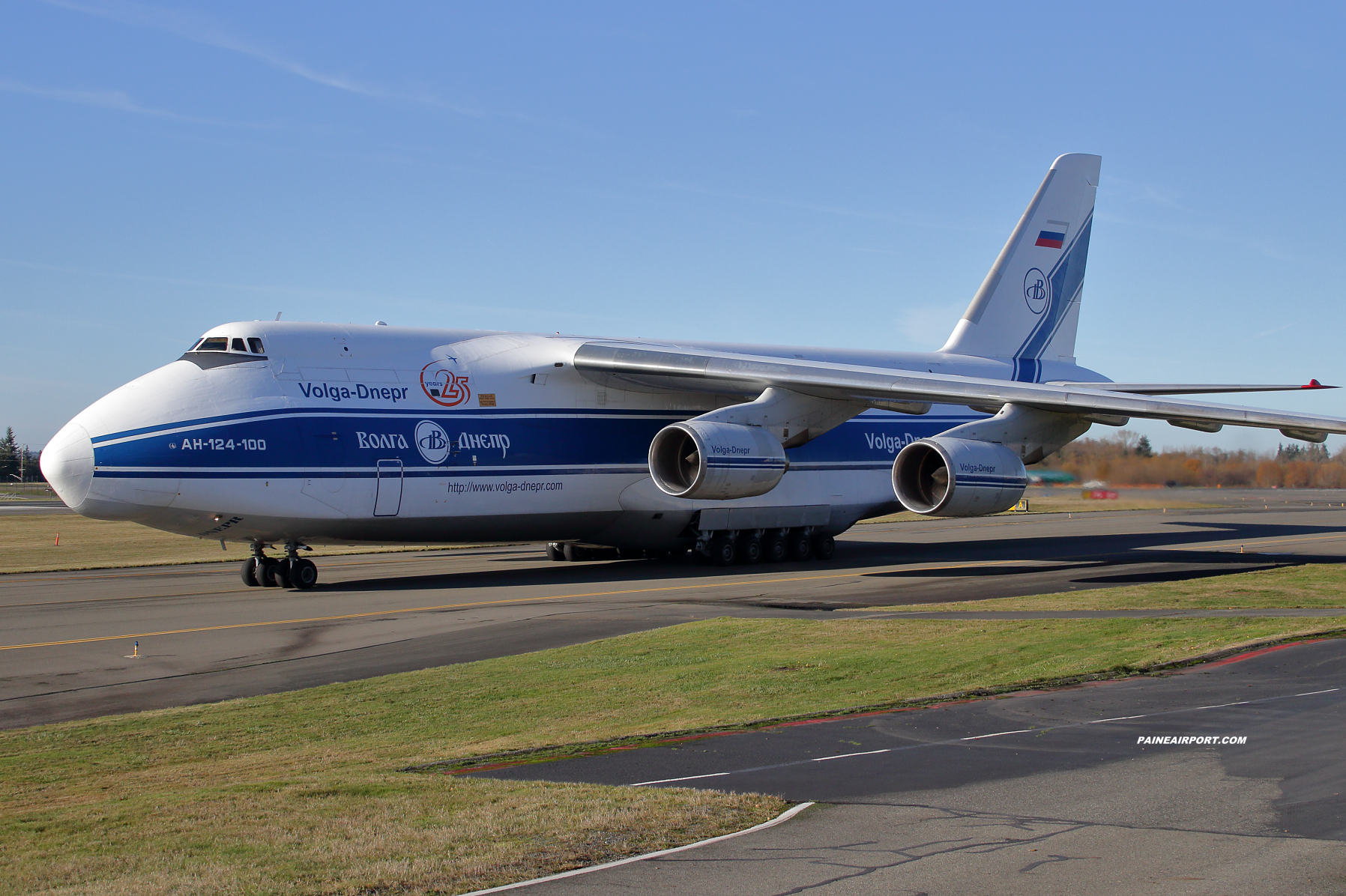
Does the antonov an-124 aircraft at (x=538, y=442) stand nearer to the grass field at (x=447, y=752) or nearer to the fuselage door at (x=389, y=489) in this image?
the fuselage door at (x=389, y=489)

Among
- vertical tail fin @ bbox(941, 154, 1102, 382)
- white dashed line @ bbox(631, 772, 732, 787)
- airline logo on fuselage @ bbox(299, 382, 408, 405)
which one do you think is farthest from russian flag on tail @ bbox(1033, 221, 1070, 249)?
white dashed line @ bbox(631, 772, 732, 787)

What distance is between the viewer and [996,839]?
6227 mm

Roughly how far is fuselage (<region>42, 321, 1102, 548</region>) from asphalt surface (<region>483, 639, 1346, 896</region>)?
45.3 ft

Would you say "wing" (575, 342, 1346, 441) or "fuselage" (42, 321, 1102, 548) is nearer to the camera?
"fuselage" (42, 321, 1102, 548)

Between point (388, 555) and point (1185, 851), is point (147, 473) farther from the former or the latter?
point (1185, 851)

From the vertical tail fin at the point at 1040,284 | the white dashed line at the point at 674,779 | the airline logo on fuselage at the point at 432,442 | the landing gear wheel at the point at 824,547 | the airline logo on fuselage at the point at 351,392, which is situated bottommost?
the landing gear wheel at the point at 824,547

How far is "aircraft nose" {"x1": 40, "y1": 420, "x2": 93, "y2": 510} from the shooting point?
19.6 metres

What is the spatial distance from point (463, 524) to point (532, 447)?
2074 millimetres

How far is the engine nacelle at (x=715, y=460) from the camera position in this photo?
2219 centimetres

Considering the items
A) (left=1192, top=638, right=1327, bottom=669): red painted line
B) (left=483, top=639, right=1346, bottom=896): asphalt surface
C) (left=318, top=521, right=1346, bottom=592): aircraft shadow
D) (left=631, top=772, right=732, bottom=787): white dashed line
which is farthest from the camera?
(left=318, top=521, right=1346, bottom=592): aircraft shadow

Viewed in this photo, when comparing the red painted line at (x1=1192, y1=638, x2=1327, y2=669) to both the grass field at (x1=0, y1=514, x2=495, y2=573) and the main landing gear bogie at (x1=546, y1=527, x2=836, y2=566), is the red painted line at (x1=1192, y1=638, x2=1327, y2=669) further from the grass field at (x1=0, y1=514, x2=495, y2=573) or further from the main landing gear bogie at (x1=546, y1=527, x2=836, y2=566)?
the grass field at (x1=0, y1=514, x2=495, y2=573)

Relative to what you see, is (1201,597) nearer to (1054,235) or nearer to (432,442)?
(432,442)

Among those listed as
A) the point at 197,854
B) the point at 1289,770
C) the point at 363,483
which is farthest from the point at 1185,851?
the point at 363,483

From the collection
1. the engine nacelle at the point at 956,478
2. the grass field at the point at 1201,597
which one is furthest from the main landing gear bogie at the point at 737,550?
the grass field at the point at 1201,597
